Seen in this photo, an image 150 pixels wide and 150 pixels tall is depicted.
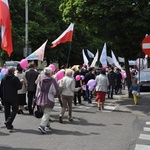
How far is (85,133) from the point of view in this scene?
8.95 m

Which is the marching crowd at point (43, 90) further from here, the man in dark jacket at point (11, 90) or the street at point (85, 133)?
the street at point (85, 133)

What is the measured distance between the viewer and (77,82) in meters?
15.4

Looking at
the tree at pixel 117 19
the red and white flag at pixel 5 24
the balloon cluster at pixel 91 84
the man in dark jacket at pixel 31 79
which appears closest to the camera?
the red and white flag at pixel 5 24

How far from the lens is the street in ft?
24.8

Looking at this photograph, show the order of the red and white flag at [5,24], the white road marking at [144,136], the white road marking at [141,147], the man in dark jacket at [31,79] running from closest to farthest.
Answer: the white road marking at [141,147] < the white road marking at [144,136] < the red and white flag at [5,24] < the man in dark jacket at [31,79]

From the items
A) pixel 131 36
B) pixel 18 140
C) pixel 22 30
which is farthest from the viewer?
pixel 22 30

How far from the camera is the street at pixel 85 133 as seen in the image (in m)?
7.57

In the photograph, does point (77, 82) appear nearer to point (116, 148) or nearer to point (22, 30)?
point (116, 148)

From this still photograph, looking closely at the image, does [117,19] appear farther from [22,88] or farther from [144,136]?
[144,136]

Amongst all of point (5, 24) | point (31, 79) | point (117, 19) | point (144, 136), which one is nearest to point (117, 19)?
point (117, 19)

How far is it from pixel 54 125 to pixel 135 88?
6.23m

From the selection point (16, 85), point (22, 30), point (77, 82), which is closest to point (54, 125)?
point (16, 85)

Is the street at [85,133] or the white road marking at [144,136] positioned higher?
the street at [85,133]

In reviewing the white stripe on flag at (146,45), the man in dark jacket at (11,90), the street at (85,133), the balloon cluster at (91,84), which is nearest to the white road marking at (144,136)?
the street at (85,133)
